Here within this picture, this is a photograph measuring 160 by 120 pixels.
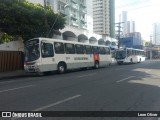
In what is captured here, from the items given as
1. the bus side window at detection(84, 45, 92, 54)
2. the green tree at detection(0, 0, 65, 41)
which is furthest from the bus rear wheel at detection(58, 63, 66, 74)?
the green tree at detection(0, 0, 65, 41)

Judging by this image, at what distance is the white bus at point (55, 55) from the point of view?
19500 mm

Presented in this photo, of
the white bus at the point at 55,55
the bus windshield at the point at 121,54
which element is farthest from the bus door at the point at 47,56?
the bus windshield at the point at 121,54

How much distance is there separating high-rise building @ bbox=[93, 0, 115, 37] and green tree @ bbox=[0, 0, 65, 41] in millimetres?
63492

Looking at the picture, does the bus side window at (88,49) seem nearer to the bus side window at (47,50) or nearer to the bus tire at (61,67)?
A: the bus tire at (61,67)

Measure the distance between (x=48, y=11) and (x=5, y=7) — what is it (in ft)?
19.7

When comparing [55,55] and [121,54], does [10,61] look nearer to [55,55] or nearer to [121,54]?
[55,55]

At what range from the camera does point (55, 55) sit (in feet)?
68.2

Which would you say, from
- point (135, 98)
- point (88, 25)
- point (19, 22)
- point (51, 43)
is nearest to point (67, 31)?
point (19, 22)

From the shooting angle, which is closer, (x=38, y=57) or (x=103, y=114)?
(x=103, y=114)

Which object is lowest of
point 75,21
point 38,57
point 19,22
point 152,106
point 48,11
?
point 152,106

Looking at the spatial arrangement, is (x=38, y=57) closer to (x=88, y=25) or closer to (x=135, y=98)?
(x=135, y=98)

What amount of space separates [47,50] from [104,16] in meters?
77.8

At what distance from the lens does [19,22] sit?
24.1 metres

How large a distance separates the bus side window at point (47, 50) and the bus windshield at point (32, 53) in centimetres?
49
